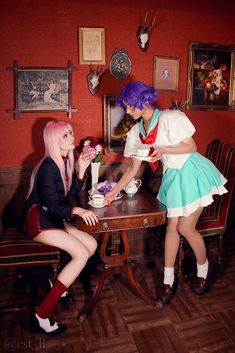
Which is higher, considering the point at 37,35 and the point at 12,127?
the point at 37,35

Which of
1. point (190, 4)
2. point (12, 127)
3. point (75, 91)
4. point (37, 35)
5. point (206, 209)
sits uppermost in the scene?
point (190, 4)

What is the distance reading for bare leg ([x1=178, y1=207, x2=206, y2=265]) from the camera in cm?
268

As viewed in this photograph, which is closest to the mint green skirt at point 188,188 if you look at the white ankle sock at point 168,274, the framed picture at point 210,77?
the white ankle sock at point 168,274

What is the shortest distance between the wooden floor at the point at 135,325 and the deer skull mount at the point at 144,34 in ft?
7.69

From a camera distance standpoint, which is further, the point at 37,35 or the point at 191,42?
the point at 191,42

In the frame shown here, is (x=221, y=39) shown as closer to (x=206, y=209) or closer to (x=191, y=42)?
(x=191, y=42)

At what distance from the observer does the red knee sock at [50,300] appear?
7.64 ft

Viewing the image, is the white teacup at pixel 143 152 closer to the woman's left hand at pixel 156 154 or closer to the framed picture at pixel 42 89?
the woman's left hand at pixel 156 154

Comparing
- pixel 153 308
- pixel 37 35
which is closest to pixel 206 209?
pixel 153 308

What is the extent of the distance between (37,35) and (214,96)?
1.97 meters

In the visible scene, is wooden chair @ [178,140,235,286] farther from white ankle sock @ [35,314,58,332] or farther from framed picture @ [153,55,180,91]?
white ankle sock @ [35,314,58,332]

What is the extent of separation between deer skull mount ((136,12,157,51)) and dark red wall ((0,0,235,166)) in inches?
1.9

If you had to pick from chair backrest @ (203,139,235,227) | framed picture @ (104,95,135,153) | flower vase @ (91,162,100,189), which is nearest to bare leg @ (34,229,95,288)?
flower vase @ (91,162,100,189)

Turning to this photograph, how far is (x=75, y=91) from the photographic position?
3145mm
